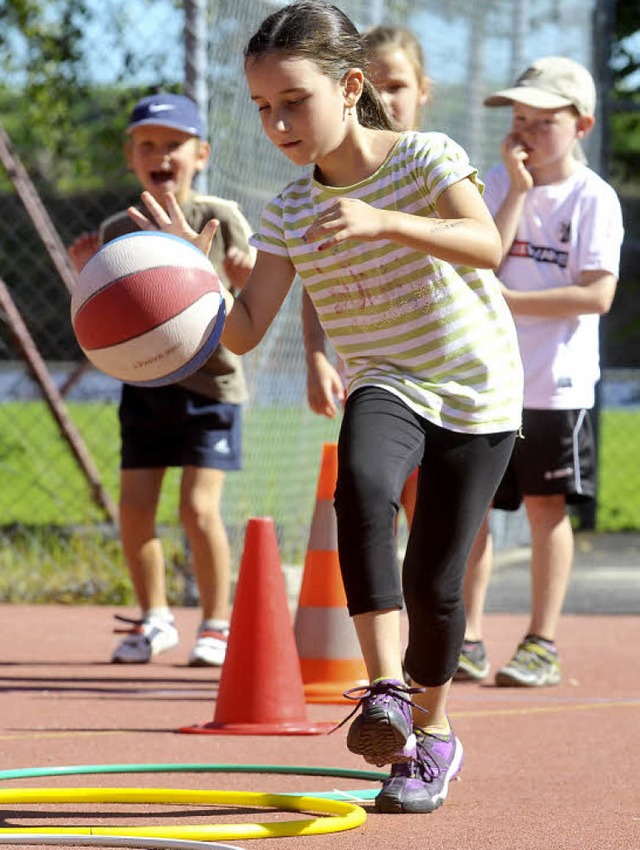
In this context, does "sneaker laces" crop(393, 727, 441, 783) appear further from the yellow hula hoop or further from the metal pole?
the metal pole

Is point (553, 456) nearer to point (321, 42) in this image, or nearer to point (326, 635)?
point (326, 635)

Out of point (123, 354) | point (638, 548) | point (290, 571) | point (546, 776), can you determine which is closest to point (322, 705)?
point (546, 776)

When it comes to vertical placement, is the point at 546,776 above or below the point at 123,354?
below

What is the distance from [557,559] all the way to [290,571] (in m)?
2.96

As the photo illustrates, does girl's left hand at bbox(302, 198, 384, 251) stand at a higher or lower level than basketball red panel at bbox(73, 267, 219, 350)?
higher

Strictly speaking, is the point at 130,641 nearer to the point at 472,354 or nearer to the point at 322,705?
the point at 322,705

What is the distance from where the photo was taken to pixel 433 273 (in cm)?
423

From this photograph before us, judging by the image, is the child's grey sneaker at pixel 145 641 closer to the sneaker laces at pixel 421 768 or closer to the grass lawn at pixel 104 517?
the grass lawn at pixel 104 517

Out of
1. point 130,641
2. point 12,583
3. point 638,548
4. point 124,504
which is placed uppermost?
point 124,504

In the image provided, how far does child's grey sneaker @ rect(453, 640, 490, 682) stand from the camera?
252 inches

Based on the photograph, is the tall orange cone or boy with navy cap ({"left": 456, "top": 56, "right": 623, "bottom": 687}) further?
boy with navy cap ({"left": 456, "top": 56, "right": 623, "bottom": 687})

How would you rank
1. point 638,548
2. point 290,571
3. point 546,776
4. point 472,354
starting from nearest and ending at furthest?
point 472,354 → point 546,776 → point 290,571 → point 638,548

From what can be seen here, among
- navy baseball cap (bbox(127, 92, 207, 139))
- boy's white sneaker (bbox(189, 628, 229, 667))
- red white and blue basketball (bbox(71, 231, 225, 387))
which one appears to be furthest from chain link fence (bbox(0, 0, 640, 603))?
red white and blue basketball (bbox(71, 231, 225, 387))

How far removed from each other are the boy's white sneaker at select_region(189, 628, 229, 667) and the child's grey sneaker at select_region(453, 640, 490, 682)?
38.4 inches
